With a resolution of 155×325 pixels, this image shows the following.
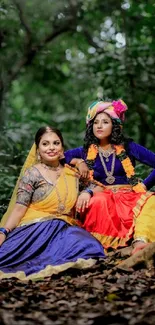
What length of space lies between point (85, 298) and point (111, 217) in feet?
4.85

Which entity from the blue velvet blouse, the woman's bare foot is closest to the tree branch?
the blue velvet blouse

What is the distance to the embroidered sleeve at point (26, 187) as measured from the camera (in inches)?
188

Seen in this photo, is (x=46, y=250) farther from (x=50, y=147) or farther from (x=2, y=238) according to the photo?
(x=50, y=147)

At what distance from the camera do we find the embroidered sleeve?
4.78 meters

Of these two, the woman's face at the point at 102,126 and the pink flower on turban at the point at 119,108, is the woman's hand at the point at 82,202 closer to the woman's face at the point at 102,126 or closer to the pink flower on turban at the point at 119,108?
the woman's face at the point at 102,126

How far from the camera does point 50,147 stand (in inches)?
193

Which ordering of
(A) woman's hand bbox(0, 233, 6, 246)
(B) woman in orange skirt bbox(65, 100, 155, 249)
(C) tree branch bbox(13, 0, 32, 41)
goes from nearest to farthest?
1. (A) woman's hand bbox(0, 233, 6, 246)
2. (B) woman in orange skirt bbox(65, 100, 155, 249)
3. (C) tree branch bbox(13, 0, 32, 41)

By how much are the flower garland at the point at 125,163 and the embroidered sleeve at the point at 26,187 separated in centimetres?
55

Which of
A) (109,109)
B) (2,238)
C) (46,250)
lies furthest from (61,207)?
(109,109)

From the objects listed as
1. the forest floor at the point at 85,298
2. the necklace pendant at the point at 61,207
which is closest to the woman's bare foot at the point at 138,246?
the forest floor at the point at 85,298

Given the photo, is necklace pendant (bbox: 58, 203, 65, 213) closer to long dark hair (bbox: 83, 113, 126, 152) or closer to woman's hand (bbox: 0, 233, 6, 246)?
woman's hand (bbox: 0, 233, 6, 246)

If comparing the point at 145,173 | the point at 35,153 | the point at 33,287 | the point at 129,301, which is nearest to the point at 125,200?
the point at 35,153

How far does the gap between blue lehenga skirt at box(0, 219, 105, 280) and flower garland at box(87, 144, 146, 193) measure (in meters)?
0.66

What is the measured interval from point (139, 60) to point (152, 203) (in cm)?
391
